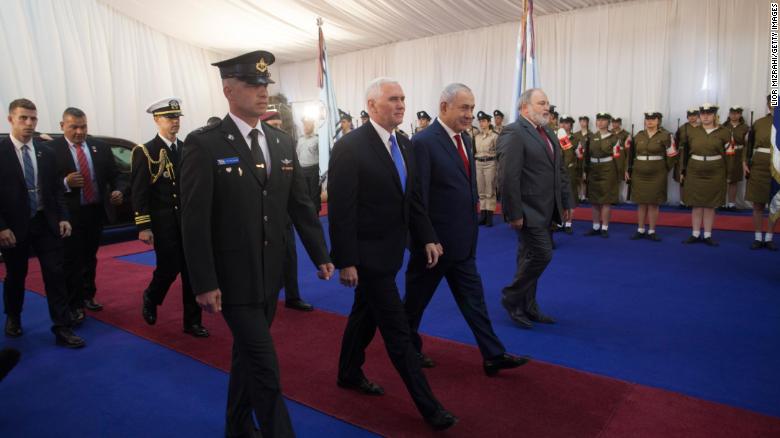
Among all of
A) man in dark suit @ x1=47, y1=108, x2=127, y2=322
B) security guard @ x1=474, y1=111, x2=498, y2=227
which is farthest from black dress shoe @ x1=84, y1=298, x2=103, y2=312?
security guard @ x1=474, y1=111, x2=498, y2=227

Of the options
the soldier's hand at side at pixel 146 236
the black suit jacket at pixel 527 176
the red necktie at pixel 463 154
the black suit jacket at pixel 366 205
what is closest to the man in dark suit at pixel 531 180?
the black suit jacket at pixel 527 176

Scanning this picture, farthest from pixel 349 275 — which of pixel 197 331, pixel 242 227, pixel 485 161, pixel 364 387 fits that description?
pixel 485 161

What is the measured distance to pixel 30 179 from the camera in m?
3.49

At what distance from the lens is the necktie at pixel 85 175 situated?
13.5ft

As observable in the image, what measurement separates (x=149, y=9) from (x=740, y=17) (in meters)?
10.7

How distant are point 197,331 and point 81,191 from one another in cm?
153

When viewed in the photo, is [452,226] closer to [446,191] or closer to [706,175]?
[446,191]

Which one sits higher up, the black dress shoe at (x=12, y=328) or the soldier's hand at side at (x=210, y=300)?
the soldier's hand at side at (x=210, y=300)

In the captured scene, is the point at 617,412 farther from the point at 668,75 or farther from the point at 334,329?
the point at 668,75

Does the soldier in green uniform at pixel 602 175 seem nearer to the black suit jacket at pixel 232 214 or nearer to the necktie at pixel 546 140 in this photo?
the necktie at pixel 546 140

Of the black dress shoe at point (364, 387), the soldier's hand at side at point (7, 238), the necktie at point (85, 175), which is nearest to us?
the black dress shoe at point (364, 387)

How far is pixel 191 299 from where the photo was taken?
3.72 m

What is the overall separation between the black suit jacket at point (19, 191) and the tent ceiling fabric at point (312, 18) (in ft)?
22.7

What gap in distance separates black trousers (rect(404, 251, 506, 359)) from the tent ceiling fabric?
7957 millimetres
